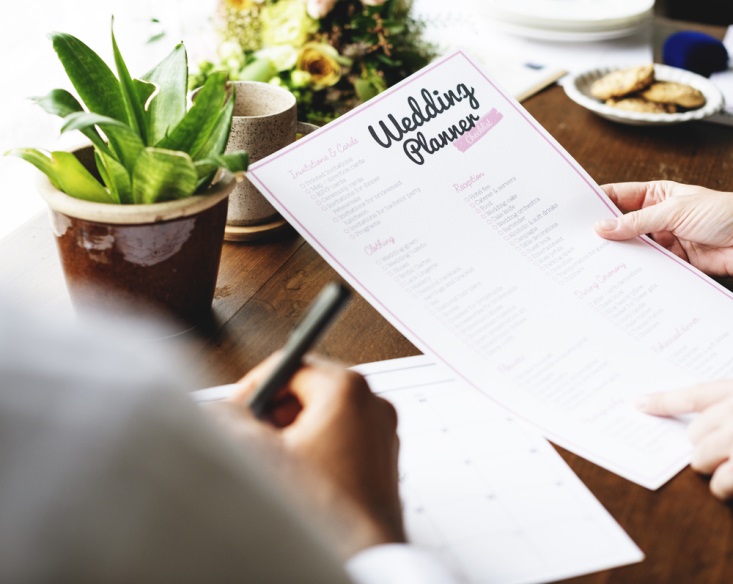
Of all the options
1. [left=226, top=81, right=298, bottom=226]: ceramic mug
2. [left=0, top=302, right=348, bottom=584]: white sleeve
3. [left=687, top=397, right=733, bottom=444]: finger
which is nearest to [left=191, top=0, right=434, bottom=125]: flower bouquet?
[left=226, top=81, right=298, bottom=226]: ceramic mug

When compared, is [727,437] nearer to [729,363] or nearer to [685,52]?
[729,363]

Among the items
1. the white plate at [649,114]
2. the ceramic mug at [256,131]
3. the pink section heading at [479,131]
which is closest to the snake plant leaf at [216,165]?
the ceramic mug at [256,131]

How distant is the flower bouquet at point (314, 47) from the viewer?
107cm

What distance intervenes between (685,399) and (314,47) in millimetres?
735

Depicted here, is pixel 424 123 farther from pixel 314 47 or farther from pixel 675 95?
pixel 675 95

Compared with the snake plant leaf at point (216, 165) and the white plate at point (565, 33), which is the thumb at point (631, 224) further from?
the white plate at point (565, 33)

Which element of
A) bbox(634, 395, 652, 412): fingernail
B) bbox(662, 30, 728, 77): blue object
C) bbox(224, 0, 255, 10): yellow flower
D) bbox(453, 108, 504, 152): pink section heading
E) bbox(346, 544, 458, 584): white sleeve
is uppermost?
bbox(224, 0, 255, 10): yellow flower

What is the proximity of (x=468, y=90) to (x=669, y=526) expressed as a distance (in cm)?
50

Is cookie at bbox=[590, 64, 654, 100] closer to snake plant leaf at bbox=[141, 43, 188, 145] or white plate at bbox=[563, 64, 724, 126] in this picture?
white plate at bbox=[563, 64, 724, 126]

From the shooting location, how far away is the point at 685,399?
Answer: 24.0 inches

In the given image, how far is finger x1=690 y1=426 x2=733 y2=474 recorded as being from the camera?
56cm

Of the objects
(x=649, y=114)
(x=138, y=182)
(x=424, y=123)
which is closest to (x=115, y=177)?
(x=138, y=182)

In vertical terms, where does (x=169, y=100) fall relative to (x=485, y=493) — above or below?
above

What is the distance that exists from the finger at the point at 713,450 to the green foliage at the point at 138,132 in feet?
1.38
